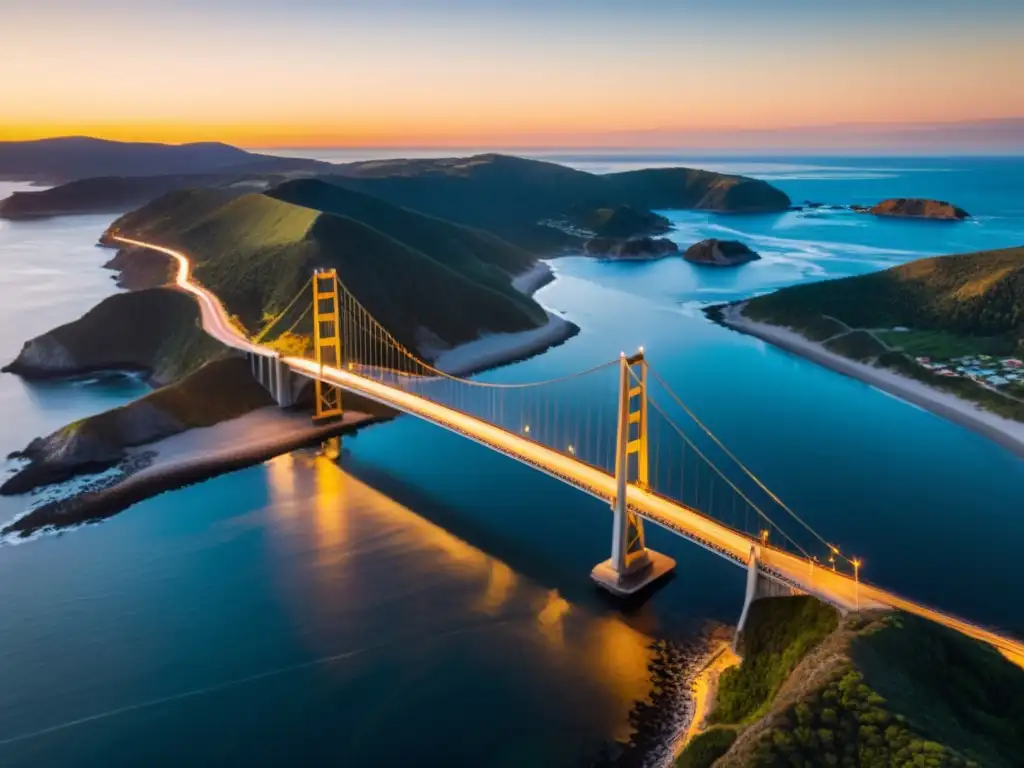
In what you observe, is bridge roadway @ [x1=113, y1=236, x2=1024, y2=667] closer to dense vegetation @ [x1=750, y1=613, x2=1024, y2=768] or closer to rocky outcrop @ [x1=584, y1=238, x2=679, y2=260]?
dense vegetation @ [x1=750, y1=613, x2=1024, y2=768]

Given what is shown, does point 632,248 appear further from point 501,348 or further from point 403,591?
point 403,591

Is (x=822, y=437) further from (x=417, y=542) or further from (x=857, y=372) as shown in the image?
(x=417, y=542)

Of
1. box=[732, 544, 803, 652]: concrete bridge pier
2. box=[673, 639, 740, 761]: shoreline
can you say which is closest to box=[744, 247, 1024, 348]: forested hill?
box=[732, 544, 803, 652]: concrete bridge pier

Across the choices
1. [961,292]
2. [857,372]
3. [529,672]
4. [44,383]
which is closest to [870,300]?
[961,292]

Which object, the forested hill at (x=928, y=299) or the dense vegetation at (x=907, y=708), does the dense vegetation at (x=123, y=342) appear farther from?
the forested hill at (x=928, y=299)

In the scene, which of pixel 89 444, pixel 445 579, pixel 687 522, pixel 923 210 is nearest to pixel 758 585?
pixel 687 522

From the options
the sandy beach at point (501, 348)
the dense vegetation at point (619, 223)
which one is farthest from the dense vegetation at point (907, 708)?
the dense vegetation at point (619, 223)
